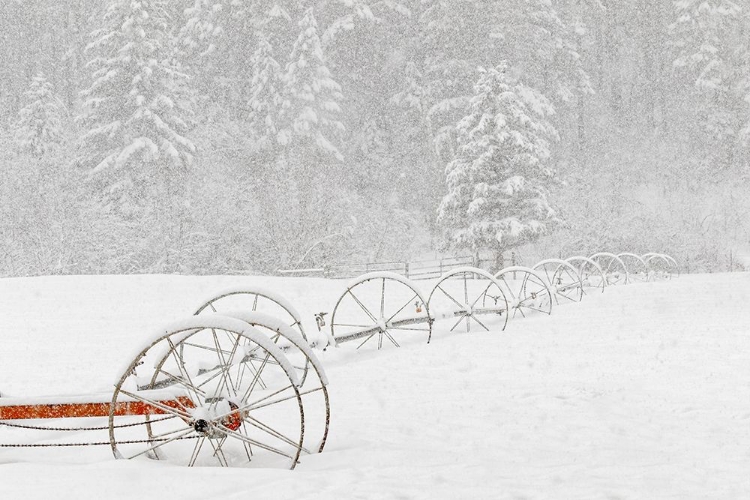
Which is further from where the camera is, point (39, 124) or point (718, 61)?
point (718, 61)

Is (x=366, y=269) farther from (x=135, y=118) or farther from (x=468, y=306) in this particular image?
(x=468, y=306)

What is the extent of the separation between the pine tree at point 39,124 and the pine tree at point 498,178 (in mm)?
17559

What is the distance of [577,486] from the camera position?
489cm

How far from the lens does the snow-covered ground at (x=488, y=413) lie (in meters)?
4.86

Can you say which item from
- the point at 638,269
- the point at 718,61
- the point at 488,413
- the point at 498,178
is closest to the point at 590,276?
the point at 638,269

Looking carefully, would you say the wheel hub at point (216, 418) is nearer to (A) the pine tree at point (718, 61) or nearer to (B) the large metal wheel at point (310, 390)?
(B) the large metal wheel at point (310, 390)

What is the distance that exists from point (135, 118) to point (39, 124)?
7188mm

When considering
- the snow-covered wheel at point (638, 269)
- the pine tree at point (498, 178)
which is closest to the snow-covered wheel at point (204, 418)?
the pine tree at point (498, 178)

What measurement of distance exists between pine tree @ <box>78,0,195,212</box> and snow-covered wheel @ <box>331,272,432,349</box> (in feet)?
41.2

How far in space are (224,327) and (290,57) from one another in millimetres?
30011

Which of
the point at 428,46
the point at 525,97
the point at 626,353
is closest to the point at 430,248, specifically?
the point at 525,97

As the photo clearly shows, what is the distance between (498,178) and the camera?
80.5ft

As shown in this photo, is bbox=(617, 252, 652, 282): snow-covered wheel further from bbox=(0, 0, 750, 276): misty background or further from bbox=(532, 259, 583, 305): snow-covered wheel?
bbox=(532, 259, 583, 305): snow-covered wheel

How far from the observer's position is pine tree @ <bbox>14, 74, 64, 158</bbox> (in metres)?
30.5
